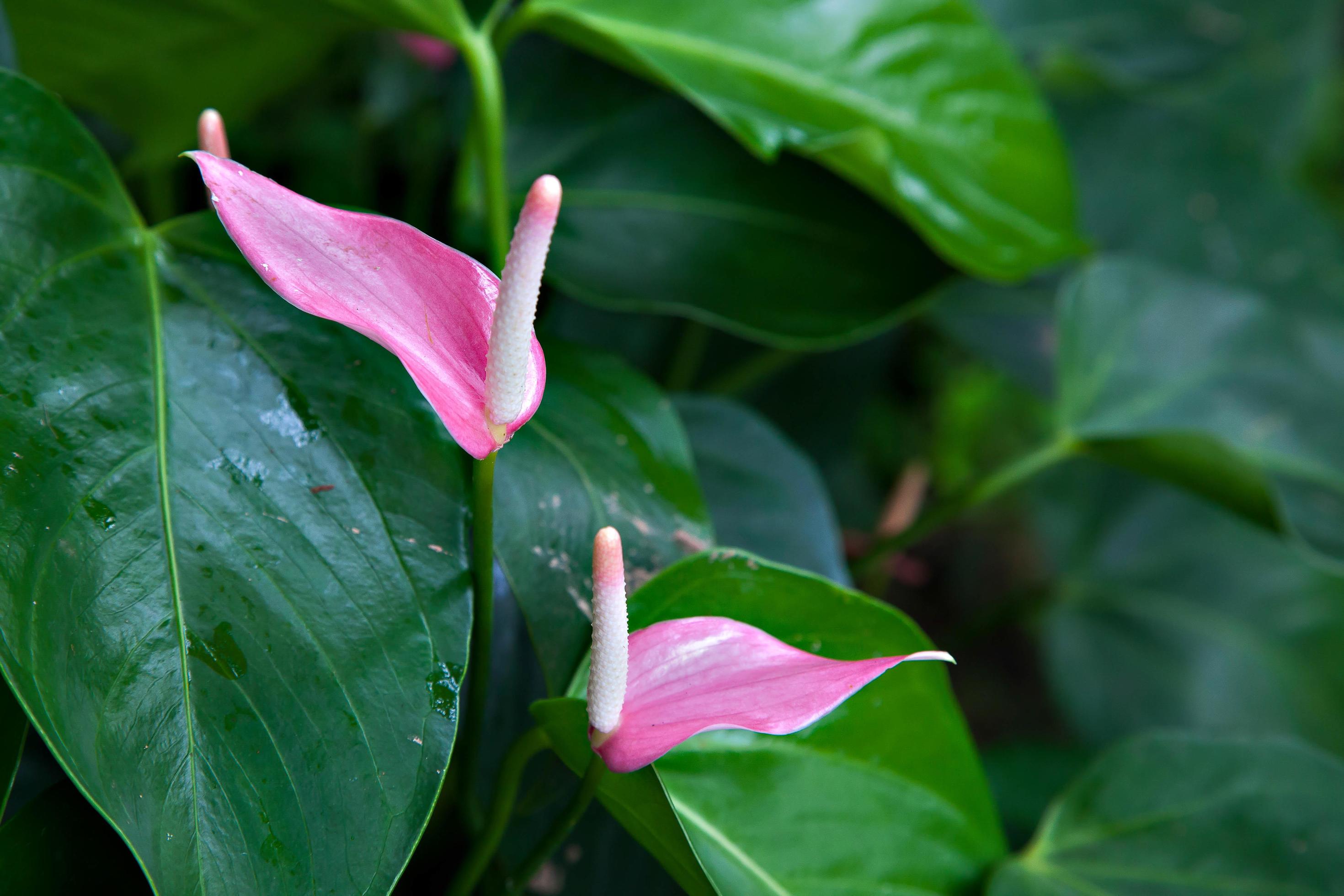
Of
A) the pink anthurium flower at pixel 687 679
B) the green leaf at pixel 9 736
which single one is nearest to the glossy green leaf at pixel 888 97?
the pink anthurium flower at pixel 687 679

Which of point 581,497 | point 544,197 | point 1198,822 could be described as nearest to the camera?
point 544,197

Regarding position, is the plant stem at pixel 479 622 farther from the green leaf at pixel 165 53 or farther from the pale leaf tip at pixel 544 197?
the green leaf at pixel 165 53

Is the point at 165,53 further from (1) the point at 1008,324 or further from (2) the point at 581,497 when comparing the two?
(1) the point at 1008,324

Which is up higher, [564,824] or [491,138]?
[491,138]

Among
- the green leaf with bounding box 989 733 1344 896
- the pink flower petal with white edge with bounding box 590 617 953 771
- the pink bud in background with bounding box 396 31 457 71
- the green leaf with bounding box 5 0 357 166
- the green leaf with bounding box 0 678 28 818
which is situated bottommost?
the green leaf with bounding box 989 733 1344 896

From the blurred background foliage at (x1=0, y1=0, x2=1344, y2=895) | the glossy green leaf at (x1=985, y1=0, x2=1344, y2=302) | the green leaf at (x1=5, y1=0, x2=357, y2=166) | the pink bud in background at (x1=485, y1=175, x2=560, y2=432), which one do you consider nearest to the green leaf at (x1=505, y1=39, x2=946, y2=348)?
the blurred background foliage at (x1=0, y1=0, x2=1344, y2=895)

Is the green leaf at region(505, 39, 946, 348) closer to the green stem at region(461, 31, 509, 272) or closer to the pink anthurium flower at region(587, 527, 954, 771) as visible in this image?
the green stem at region(461, 31, 509, 272)

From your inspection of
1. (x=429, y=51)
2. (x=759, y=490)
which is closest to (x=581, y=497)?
(x=759, y=490)
